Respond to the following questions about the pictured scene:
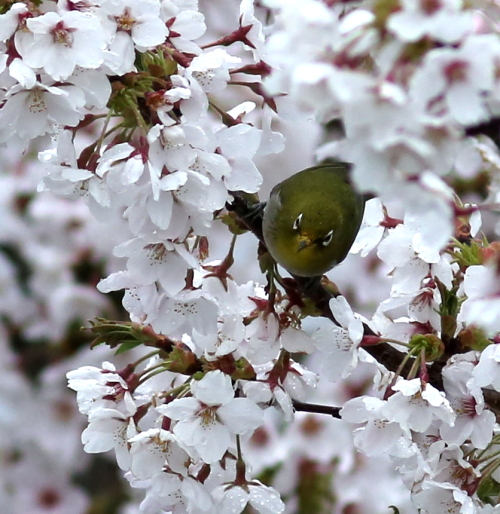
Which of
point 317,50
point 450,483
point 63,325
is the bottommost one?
point 63,325

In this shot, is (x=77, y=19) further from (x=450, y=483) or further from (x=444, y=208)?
(x=450, y=483)

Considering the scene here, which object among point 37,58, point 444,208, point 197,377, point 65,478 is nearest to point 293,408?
point 197,377

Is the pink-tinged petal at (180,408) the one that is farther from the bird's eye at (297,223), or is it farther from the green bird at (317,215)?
the bird's eye at (297,223)

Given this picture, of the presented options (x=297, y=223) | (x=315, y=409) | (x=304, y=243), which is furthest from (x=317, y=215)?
(x=315, y=409)

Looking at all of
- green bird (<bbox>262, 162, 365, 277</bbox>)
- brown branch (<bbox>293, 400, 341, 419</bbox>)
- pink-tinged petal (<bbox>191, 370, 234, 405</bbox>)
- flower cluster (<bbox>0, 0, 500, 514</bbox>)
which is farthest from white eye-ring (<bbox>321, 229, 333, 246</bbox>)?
pink-tinged petal (<bbox>191, 370, 234, 405</bbox>)

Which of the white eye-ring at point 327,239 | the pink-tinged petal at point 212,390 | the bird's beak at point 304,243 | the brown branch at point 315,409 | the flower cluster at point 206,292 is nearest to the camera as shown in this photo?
the flower cluster at point 206,292

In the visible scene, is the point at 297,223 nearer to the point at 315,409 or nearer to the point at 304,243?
the point at 304,243

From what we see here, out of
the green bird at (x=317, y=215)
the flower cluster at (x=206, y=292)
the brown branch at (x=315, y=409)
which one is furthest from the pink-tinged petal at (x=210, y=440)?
the green bird at (x=317, y=215)
